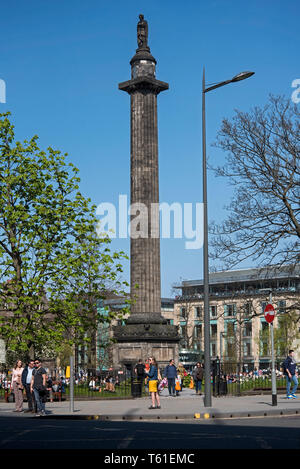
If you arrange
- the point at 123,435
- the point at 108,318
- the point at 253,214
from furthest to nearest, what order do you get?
the point at 108,318 → the point at 253,214 → the point at 123,435

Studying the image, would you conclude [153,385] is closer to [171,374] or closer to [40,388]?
[40,388]

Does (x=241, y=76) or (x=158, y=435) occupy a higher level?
(x=241, y=76)

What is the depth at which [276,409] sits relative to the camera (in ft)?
74.8

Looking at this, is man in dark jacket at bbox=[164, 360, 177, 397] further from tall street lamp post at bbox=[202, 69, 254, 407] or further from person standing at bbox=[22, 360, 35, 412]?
tall street lamp post at bbox=[202, 69, 254, 407]

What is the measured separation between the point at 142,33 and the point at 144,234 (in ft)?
44.4

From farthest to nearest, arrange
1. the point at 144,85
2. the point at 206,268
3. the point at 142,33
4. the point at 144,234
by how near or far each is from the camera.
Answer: the point at 142,33 → the point at 144,85 → the point at 144,234 → the point at 206,268

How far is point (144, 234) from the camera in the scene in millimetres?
44906

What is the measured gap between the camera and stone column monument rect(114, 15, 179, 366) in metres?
43.8

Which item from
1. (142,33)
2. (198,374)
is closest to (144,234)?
(198,374)

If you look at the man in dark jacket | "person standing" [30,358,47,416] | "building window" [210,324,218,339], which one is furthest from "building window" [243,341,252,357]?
"person standing" [30,358,47,416]

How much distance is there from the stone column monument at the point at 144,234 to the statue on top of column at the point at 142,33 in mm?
1052
